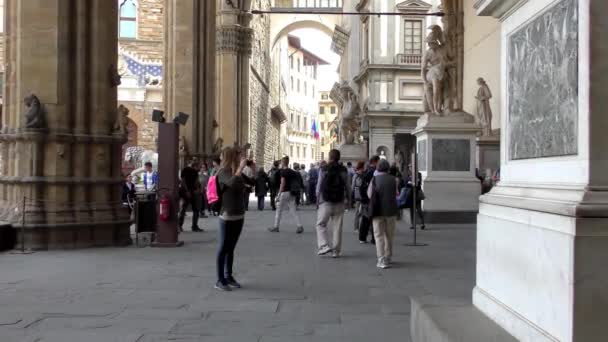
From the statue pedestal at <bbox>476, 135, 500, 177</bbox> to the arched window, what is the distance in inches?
933

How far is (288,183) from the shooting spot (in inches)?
572

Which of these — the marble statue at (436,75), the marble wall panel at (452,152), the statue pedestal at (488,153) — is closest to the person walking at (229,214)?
the marble wall panel at (452,152)

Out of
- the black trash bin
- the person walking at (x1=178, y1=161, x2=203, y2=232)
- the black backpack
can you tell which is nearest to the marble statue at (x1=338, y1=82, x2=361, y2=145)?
the person walking at (x1=178, y1=161, x2=203, y2=232)

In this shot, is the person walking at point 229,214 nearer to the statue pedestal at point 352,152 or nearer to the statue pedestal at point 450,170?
the statue pedestal at point 450,170

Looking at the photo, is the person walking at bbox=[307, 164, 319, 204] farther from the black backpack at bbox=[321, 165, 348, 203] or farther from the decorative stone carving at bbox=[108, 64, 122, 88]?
the black backpack at bbox=[321, 165, 348, 203]

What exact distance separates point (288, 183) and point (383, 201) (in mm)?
5410

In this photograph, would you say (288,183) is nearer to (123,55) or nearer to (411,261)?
(411,261)

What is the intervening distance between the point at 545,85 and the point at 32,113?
9664mm

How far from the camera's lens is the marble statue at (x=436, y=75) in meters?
16.2

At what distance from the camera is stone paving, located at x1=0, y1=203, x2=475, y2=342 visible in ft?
17.9

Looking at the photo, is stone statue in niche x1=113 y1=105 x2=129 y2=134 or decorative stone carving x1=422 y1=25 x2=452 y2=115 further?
decorative stone carving x1=422 y1=25 x2=452 y2=115

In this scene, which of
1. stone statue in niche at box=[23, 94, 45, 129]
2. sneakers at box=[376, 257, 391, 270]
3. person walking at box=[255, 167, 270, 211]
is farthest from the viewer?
person walking at box=[255, 167, 270, 211]

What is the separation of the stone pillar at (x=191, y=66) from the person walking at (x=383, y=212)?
12619mm

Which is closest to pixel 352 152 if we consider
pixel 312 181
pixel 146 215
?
pixel 312 181
